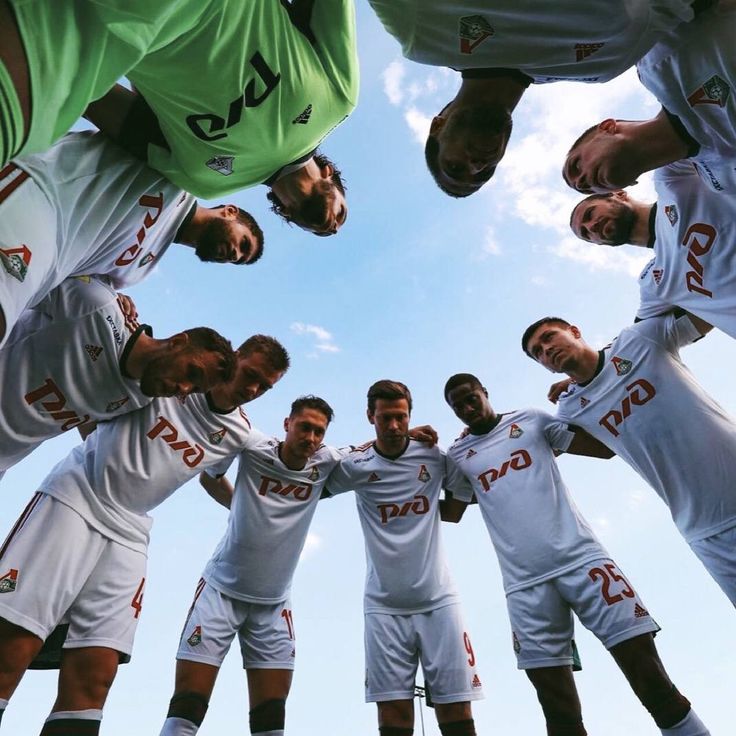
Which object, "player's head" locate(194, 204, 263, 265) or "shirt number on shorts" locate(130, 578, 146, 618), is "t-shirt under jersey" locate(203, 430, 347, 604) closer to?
"shirt number on shorts" locate(130, 578, 146, 618)

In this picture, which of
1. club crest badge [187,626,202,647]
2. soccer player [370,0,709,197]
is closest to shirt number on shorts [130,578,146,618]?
club crest badge [187,626,202,647]

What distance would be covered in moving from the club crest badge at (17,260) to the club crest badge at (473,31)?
1.91 metres

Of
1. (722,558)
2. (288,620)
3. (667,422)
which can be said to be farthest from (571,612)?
(288,620)

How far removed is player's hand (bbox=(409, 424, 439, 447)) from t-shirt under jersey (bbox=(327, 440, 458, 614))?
0.20 feet

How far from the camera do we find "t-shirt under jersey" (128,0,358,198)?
2.44 m

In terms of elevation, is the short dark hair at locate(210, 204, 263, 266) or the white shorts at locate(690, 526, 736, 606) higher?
the short dark hair at locate(210, 204, 263, 266)

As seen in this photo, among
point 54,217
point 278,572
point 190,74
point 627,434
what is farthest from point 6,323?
point 627,434

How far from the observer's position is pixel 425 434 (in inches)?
241

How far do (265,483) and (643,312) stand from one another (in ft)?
11.8

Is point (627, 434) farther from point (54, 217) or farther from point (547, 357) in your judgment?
point (54, 217)

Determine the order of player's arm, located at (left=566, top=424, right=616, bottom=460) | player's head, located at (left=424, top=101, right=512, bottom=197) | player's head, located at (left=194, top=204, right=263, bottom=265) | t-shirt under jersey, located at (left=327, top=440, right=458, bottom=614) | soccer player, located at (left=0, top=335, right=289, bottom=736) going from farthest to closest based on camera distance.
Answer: player's arm, located at (left=566, top=424, right=616, bottom=460)
t-shirt under jersey, located at (left=327, top=440, right=458, bottom=614)
player's head, located at (left=194, top=204, right=263, bottom=265)
soccer player, located at (left=0, top=335, right=289, bottom=736)
player's head, located at (left=424, top=101, right=512, bottom=197)

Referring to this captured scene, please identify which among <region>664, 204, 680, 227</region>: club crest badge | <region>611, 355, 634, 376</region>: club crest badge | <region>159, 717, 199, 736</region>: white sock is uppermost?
<region>664, 204, 680, 227</region>: club crest badge

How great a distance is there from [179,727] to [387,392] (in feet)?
10.7

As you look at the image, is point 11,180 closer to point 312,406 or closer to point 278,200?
point 278,200
